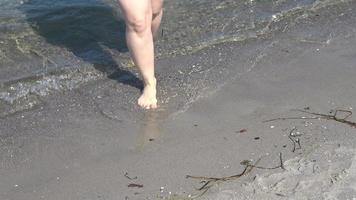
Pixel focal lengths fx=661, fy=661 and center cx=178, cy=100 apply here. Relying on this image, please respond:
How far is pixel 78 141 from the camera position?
155 inches

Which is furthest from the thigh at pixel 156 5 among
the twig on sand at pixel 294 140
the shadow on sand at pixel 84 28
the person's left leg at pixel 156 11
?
the twig on sand at pixel 294 140

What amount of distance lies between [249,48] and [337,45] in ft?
2.22

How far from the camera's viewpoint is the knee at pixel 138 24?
13.4ft

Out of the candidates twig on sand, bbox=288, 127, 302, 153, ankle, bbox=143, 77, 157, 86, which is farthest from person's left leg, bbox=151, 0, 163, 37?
twig on sand, bbox=288, 127, 302, 153

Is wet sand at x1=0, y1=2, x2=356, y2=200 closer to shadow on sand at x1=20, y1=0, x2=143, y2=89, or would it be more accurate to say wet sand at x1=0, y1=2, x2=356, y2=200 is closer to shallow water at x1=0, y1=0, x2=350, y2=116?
shallow water at x1=0, y1=0, x2=350, y2=116

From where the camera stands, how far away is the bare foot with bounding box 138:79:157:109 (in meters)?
4.33

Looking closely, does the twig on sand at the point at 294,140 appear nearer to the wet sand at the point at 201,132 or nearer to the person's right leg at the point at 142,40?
the wet sand at the point at 201,132

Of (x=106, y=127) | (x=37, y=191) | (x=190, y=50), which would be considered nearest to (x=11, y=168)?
(x=37, y=191)

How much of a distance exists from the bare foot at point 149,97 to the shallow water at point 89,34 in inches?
17.8

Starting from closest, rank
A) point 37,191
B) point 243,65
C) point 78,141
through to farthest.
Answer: point 37,191, point 78,141, point 243,65

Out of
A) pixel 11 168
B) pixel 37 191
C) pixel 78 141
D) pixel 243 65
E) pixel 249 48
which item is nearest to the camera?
pixel 37 191

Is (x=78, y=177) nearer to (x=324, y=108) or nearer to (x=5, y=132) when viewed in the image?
(x=5, y=132)

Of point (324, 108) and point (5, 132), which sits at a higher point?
point (324, 108)

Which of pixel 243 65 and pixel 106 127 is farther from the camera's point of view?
pixel 243 65
